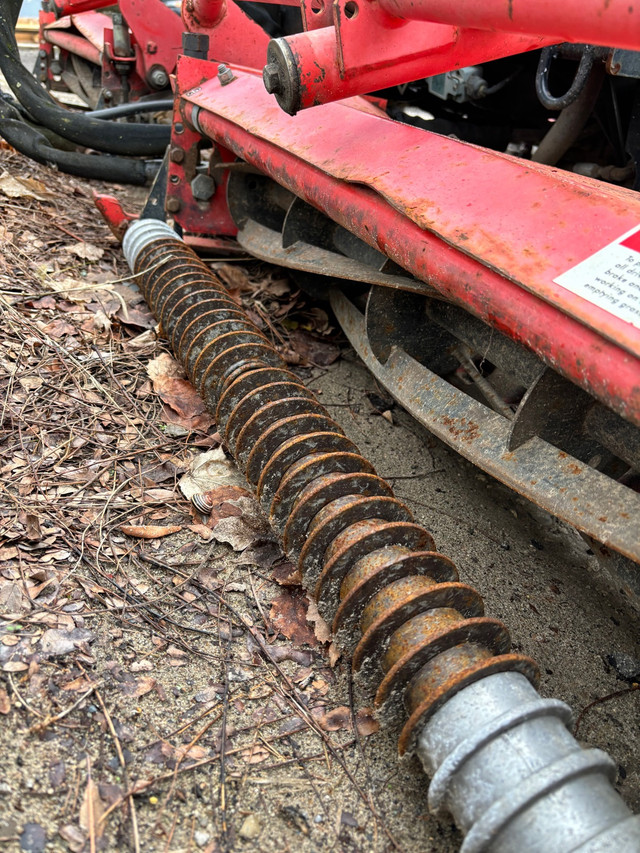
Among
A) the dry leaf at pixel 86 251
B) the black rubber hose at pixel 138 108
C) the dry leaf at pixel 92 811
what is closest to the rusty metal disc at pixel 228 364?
the dry leaf at pixel 92 811

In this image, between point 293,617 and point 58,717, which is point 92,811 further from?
point 293,617

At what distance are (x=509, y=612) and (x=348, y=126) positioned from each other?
5.75 feet

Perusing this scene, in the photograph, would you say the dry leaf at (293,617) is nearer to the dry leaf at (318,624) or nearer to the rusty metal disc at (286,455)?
the dry leaf at (318,624)

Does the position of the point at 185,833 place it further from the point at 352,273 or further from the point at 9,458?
the point at 352,273

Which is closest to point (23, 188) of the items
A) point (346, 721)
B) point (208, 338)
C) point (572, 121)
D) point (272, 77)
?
point (208, 338)

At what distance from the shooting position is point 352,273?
2648mm

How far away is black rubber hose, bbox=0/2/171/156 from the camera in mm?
4621

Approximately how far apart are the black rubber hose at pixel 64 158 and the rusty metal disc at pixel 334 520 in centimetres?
362

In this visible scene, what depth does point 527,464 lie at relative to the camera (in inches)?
74.7

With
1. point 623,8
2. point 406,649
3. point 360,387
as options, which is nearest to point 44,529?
point 406,649

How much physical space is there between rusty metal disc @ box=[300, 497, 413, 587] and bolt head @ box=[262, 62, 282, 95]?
4.22 feet

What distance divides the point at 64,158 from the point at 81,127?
0.72ft

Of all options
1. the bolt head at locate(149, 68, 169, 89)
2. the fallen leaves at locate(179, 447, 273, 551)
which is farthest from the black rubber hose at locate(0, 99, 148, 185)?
the fallen leaves at locate(179, 447, 273, 551)

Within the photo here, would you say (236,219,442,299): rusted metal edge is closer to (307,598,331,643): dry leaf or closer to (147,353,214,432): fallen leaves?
(147,353,214,432): fallen leaves
